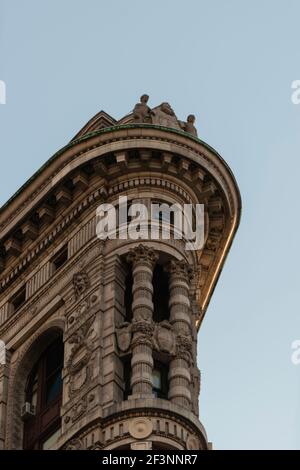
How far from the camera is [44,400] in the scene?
213ft

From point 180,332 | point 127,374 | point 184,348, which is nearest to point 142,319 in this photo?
point 180,332

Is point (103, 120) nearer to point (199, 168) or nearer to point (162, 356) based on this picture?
point (199, 168)

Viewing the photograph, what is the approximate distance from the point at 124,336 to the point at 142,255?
3.94 meters

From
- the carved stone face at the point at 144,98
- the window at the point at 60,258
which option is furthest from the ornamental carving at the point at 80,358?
the carved stone face at the point at 144,98

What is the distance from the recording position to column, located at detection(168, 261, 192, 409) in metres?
60.0

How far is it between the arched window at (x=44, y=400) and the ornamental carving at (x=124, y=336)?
11.3ft

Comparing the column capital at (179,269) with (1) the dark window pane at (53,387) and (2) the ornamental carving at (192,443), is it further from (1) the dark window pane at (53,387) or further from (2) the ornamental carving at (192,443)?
(2) the ornamental carving at (192,443)

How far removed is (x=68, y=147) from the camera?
69062mm

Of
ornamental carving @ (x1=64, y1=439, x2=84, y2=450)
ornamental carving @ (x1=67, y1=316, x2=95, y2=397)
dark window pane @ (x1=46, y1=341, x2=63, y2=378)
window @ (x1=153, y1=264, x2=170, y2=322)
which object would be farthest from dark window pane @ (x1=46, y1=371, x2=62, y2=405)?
ornamental carving @ (x1=64, y1=439, x2=84, y2=450)

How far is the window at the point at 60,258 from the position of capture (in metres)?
68.0

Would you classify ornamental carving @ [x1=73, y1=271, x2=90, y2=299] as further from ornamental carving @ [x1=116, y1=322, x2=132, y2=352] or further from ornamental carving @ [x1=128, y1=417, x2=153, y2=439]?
ornamental carving @ [x1=128, y1=417, x2=153, y2=439]

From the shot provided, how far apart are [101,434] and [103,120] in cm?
1793

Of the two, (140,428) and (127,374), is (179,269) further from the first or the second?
(140,428)
